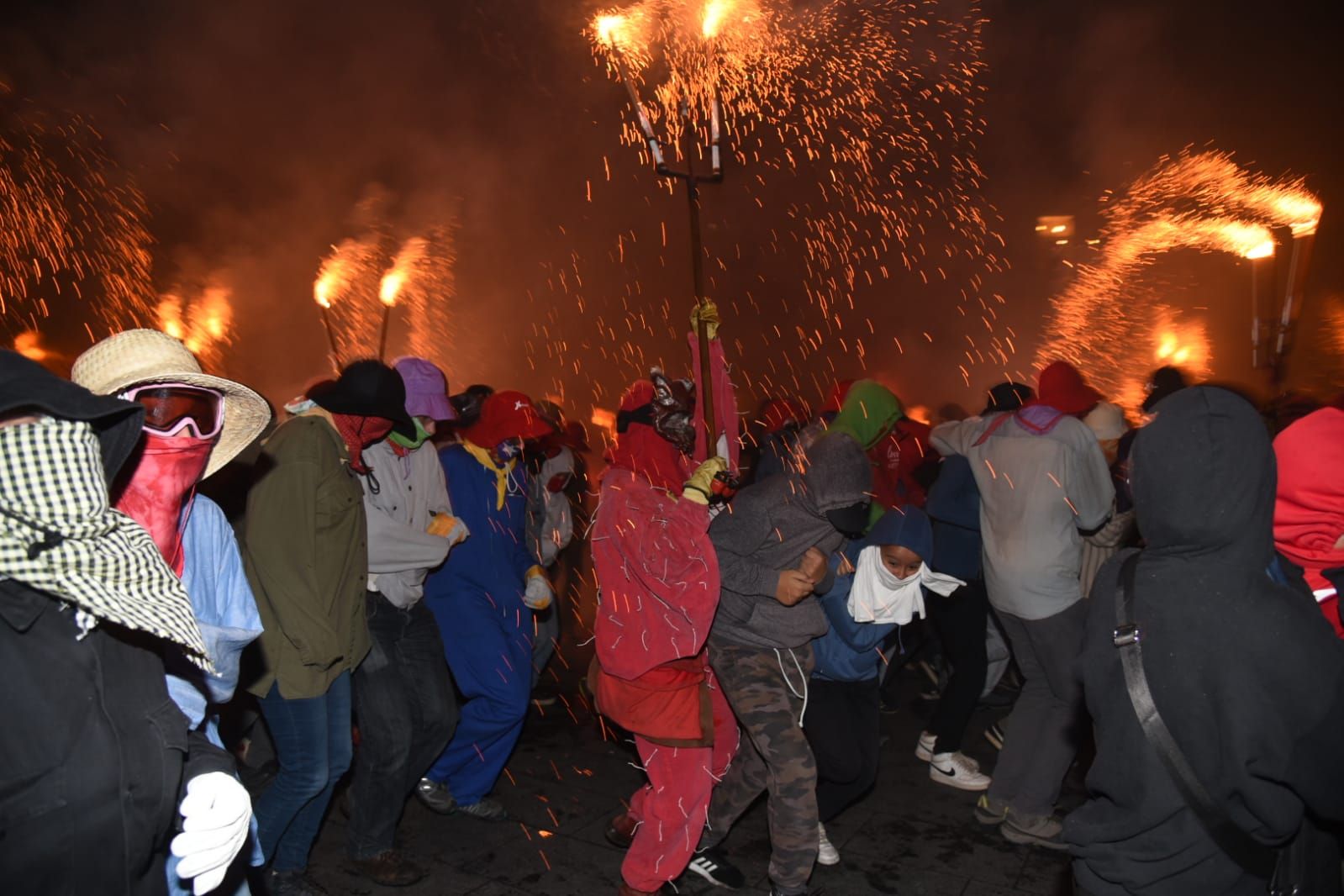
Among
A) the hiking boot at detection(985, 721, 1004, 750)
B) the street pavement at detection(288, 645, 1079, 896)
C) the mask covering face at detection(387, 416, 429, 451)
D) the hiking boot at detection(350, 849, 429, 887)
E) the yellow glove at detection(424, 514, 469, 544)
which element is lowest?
the hiking boot at detection(985, 721, 1004, 750)

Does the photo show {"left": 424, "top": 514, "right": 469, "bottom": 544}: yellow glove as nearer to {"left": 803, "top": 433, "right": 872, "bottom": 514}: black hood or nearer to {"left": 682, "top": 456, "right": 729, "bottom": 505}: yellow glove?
{"left": 682, "top": 456, "right": 729, "bottom": 505}: yellow glove

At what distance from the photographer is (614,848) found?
14.1ft

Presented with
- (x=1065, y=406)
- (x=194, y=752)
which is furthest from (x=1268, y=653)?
(x=1065, y=406)

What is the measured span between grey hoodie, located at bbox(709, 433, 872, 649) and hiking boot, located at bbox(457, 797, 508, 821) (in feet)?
5.80

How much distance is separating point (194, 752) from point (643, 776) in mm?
3562

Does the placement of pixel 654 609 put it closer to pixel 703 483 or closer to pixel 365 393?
pixel 703 483

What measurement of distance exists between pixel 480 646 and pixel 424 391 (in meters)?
1.46

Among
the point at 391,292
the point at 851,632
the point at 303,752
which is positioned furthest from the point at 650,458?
the point at 391,292

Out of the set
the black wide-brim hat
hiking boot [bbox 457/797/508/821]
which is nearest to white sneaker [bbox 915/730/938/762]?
hiking boot [bbox 457/797/508/821]

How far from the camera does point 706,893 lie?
389 centimetres

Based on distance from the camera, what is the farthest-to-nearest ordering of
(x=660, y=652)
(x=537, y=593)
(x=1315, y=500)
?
(x=537, y=593) → (x=660, y=652) → (x=1315, y=500)

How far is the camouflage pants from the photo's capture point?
3564 mm

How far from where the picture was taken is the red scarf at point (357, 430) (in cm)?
393

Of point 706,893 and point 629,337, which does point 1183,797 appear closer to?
point 706,893
